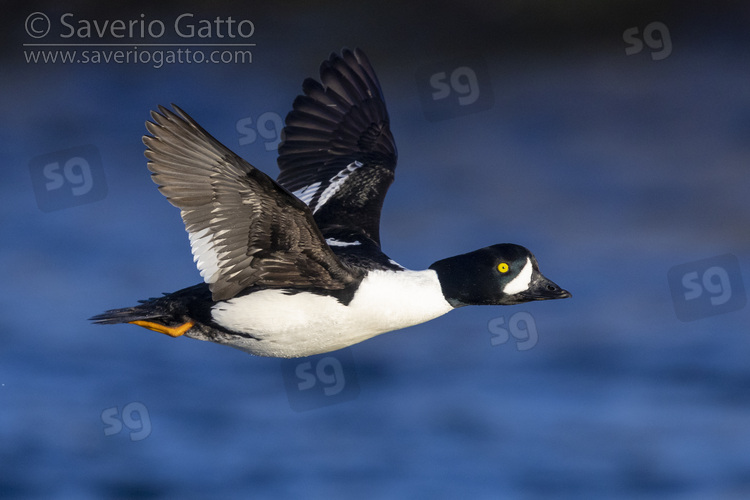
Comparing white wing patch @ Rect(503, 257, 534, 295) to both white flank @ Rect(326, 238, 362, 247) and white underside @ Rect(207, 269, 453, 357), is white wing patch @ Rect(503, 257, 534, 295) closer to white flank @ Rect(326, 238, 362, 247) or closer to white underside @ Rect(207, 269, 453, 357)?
white underside @ Rect(207, 269, 453, 357)

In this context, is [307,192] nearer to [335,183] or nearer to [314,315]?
[335,183]

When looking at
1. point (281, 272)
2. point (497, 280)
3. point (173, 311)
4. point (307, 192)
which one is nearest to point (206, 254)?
point (281, 272)

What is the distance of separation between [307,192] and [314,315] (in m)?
1.42

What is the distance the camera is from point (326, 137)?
6305 mm

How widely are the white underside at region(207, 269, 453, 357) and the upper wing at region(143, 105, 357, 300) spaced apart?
10cm

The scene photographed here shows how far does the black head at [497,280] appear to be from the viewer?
493 centimetres

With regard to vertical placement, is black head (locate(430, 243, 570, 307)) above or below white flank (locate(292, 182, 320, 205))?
below

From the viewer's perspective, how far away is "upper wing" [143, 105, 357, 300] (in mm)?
4176

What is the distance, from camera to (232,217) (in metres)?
4.38

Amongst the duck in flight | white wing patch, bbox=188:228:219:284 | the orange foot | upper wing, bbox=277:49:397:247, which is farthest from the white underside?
upper wing, bbox=277:49:397:247

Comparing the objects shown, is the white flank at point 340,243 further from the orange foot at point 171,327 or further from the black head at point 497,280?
the orange foot at point 171,327

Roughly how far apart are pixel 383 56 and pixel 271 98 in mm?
1475

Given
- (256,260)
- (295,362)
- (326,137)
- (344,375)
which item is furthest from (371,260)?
(344,375)

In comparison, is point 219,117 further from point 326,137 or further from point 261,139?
point 326,137
